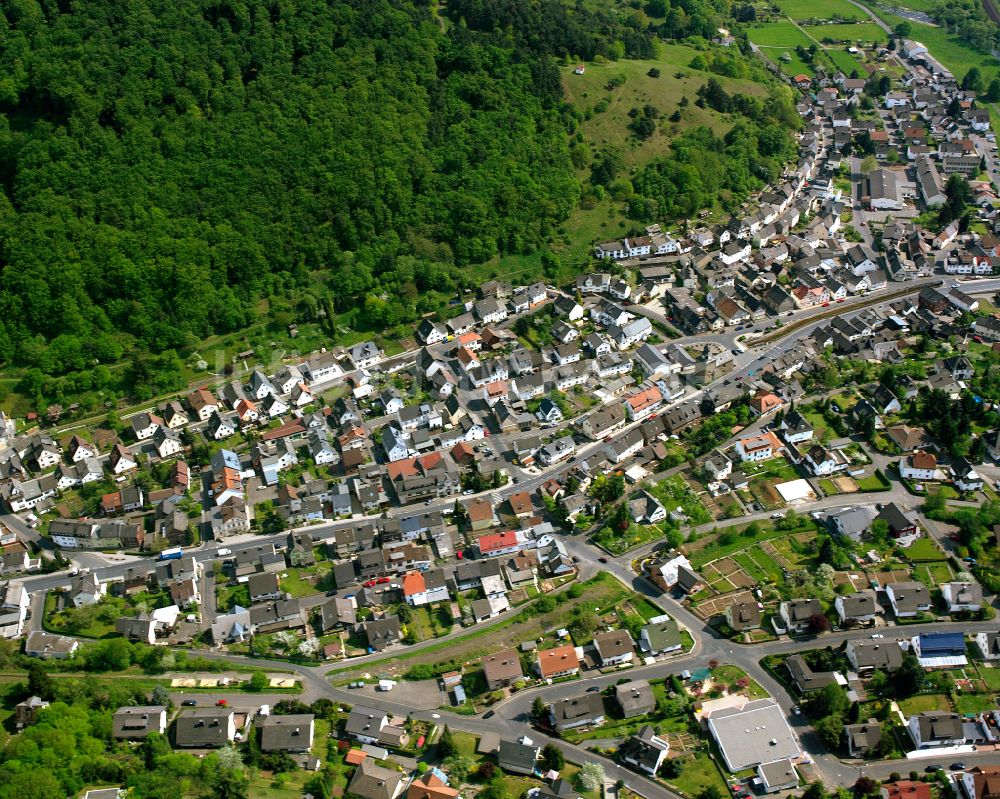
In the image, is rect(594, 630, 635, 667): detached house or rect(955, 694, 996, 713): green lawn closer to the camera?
rect(955, 694, 996, 713): green lawn

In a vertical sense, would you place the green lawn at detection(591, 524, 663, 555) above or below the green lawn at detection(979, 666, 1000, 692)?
above

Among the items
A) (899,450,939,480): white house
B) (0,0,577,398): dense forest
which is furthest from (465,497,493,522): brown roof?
(899,450,939,480): white house

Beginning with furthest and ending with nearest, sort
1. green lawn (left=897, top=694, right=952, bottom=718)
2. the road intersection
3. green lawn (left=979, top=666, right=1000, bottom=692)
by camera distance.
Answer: green lawn (left=979, top=666, right=1000, bottom=692)
green lawn (left=897, top=694, right=952, bottom=718)
the road intersection

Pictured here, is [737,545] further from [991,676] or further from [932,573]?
[991,676]

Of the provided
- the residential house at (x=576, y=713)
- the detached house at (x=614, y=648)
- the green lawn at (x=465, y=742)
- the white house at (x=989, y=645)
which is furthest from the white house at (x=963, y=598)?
the green lawn at (x=465, y=742)

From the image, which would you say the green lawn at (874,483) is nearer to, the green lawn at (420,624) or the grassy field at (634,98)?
the green lawn at (420,624)

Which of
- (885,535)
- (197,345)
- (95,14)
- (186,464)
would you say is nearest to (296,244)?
(197,345)

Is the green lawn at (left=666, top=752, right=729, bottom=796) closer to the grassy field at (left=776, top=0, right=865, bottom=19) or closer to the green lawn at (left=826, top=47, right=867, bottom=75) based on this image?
the green lawn at (left=826, top=47, right=867, bottom=75)
